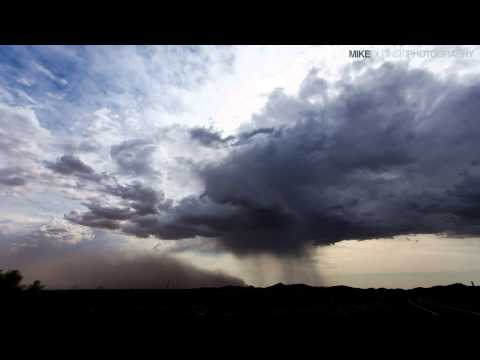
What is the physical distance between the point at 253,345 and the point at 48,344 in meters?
3.76
